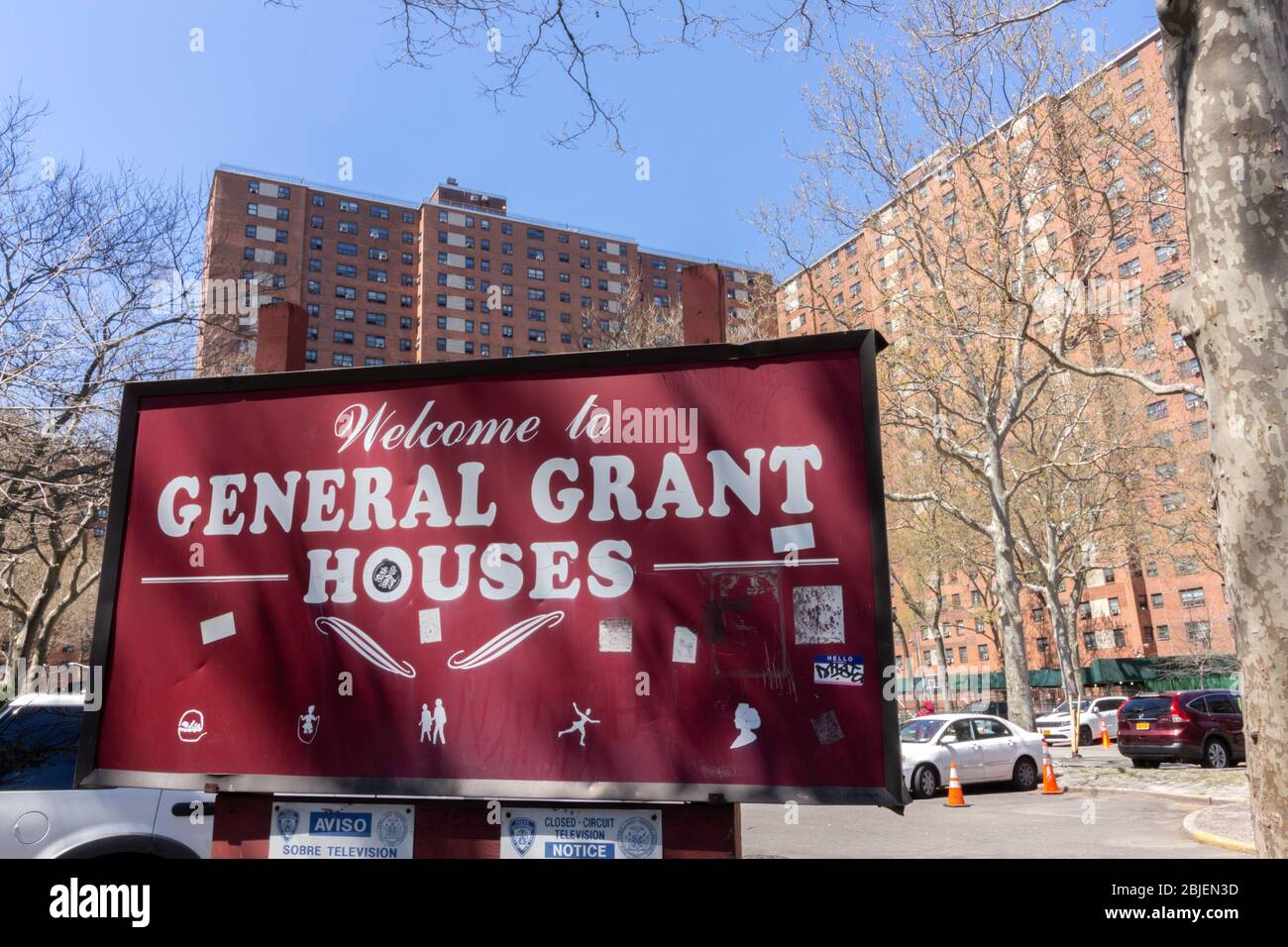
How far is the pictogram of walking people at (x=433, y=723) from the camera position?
322cm

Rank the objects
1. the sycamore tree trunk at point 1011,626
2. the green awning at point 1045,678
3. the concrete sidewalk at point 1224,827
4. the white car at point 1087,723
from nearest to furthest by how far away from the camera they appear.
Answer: the concrete sidewalk at point 1224,827, the sycamore tree trunk at point 1011,626, the white car at point 1087,723, the green awning at point 1045,678

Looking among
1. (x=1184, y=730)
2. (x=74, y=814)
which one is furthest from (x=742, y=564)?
(x=1184, y=730)

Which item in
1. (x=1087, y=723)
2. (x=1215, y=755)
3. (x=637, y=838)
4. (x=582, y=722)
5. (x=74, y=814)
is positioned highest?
(x=582, y=722)

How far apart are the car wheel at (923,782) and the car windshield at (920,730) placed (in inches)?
33.4

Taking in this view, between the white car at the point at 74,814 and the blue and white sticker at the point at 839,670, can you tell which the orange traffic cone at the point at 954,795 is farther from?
→ the blue and white sticker at the point at 839,670

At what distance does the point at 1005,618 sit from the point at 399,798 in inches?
894

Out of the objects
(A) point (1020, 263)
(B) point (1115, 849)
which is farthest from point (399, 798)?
(A) point (1020, 263)

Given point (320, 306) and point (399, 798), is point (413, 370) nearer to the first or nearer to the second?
point (399, 798)

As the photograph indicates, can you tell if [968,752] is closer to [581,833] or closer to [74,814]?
[74,814]

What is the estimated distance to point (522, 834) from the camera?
312cm

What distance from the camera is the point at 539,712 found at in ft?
10.4

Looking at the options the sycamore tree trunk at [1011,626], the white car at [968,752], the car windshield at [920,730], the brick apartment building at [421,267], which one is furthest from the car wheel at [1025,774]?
the brick apartment building at [421,267]

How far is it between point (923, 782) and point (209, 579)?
14964 millimetres

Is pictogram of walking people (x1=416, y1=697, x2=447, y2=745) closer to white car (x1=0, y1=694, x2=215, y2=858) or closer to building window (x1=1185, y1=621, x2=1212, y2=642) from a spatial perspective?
white car (x1=0, y1=694, x2=215, y2=858)
